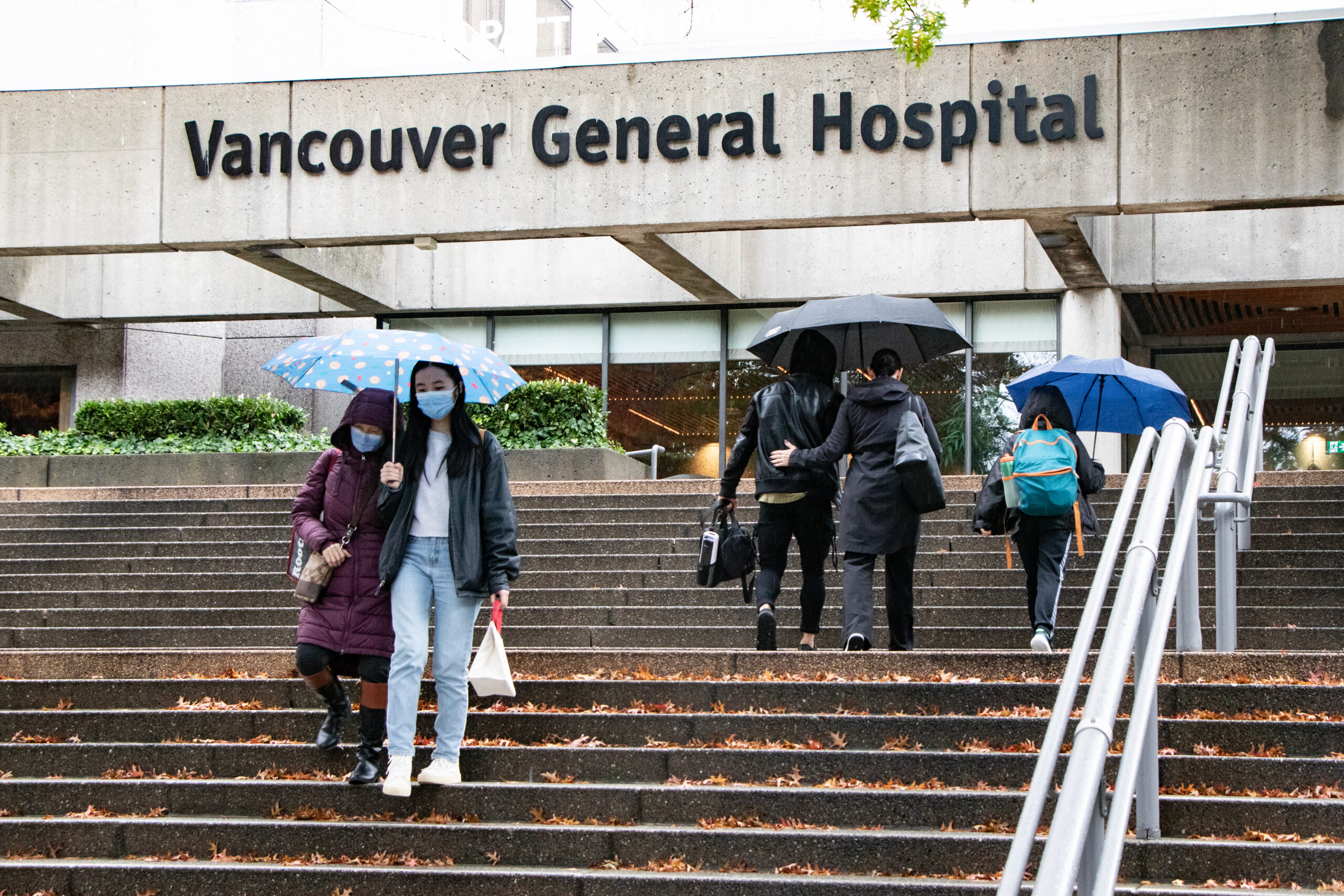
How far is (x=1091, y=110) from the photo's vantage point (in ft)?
40.2

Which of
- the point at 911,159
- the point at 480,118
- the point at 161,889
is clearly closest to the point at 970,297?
the point at 911,159

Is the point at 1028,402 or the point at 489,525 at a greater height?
the point at 1028,402

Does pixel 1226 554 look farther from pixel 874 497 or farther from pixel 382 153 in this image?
pixel 382 153

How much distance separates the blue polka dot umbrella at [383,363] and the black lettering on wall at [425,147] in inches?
299

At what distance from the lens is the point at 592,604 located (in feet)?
30.0

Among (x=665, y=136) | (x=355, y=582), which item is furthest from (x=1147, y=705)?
(x=665, y=136)

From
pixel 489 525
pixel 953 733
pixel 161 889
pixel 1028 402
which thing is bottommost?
pixel 161 889

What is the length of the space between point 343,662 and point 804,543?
249 centimetres

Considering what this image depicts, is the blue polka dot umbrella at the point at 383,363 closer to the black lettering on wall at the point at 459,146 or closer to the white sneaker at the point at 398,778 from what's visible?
the white sneaker at the point at 398,778

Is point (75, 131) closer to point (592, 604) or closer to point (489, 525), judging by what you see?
point (592, 604)

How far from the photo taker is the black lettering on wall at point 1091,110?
12227mm

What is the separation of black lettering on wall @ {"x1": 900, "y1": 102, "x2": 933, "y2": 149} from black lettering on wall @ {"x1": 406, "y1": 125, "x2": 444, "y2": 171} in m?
4.27

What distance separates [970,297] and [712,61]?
5.58 meters

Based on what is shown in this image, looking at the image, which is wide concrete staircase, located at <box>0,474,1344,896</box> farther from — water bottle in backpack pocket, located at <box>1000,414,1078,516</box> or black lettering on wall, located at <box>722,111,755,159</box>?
black lettering on wall, located at <box>722,111,755,159</box>
